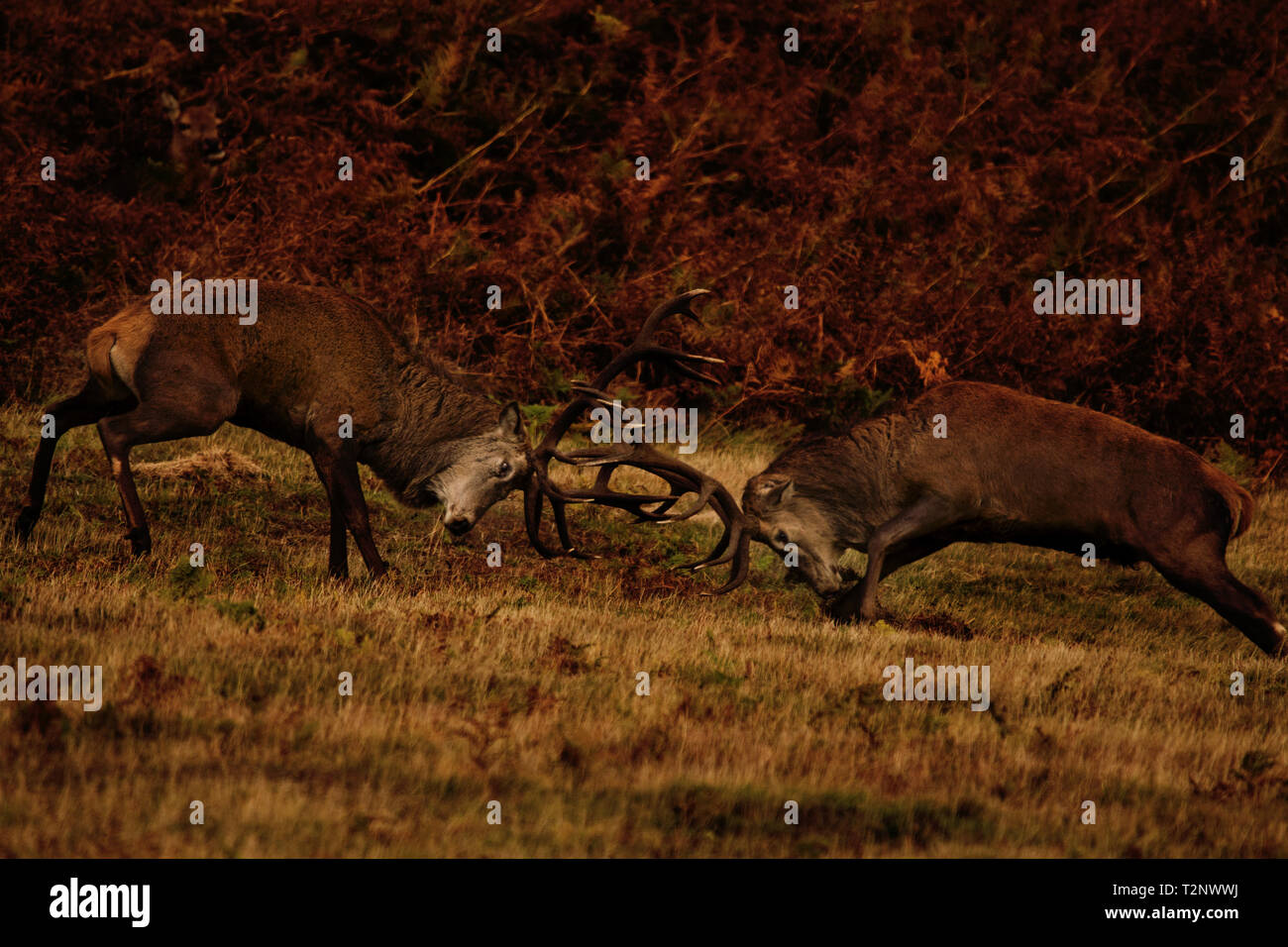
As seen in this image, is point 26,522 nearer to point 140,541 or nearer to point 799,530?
point 140,541

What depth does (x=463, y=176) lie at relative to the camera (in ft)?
63.2

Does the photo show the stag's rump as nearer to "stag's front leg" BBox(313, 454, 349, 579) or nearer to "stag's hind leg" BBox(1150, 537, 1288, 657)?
"stag's hind leg" BBox(1150, 537, 1288, 657)

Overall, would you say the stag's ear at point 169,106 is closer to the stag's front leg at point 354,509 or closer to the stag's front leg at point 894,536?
the stag's front leg at point 354,509

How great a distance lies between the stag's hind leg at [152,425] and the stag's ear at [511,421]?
2.00m

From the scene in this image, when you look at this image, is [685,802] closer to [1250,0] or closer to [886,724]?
[886,724]

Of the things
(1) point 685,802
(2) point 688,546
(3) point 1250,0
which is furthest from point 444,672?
(3) point 1250,0

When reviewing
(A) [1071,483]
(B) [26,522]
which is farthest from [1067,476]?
(B) [26,522]

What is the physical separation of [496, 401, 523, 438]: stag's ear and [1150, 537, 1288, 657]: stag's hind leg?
→ 4.52m

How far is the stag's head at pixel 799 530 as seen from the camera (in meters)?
10.7

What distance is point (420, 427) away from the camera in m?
10.9

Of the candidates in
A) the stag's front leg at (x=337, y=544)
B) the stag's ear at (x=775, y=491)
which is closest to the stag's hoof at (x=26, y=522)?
the stag's front leg at (x=337, y=544)

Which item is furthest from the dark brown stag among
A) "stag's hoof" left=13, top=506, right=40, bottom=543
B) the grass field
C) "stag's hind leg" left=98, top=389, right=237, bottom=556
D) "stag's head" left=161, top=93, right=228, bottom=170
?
"stag's head" left=161, top=93, right=228, bottom=170

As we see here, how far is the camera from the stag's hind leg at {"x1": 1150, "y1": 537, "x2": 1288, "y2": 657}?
1026 centimetres

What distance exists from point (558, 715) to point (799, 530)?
413 cm
